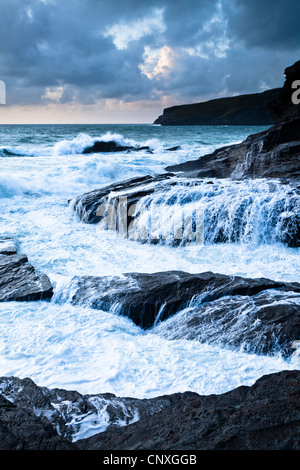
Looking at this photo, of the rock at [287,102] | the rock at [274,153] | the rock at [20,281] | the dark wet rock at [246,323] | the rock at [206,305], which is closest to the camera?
the dark wet rock at [246,323]

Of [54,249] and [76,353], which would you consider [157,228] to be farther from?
[76,353]

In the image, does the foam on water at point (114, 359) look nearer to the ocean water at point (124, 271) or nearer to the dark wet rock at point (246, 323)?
the ocean water at point (124, 271)

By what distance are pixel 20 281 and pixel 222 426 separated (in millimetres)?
4727

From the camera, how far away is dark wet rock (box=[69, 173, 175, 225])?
1003cm

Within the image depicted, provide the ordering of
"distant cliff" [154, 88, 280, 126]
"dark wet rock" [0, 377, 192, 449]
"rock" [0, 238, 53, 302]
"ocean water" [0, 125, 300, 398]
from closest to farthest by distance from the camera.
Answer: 1. "dark wet rock" [0, 377, 192, 449]
2. "ocean water" [0, 125, 300, 398]
3. "rock" [0, 238, 53, 302]
4. "distant cliff" [154, 88, 280, 126]

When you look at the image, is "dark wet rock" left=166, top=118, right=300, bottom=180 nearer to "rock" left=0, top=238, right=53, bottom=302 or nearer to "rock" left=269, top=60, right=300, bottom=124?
"rock" left=269, top=60, right=300, bottom=124

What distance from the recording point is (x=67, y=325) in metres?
4.57

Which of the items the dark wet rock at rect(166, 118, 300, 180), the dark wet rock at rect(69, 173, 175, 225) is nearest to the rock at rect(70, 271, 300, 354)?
the dark wet rock at rect(69, 173, 175, 225)

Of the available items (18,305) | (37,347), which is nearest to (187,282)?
→ (37,347)

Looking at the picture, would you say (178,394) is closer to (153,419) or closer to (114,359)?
(153,419)

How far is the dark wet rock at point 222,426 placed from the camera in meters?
1.91

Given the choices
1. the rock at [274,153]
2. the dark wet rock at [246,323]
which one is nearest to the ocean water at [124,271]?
the dark wet rock at [246,323]

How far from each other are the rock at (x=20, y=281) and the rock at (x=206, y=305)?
556mm

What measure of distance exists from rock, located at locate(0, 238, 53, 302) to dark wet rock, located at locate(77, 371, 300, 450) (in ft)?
11.3
